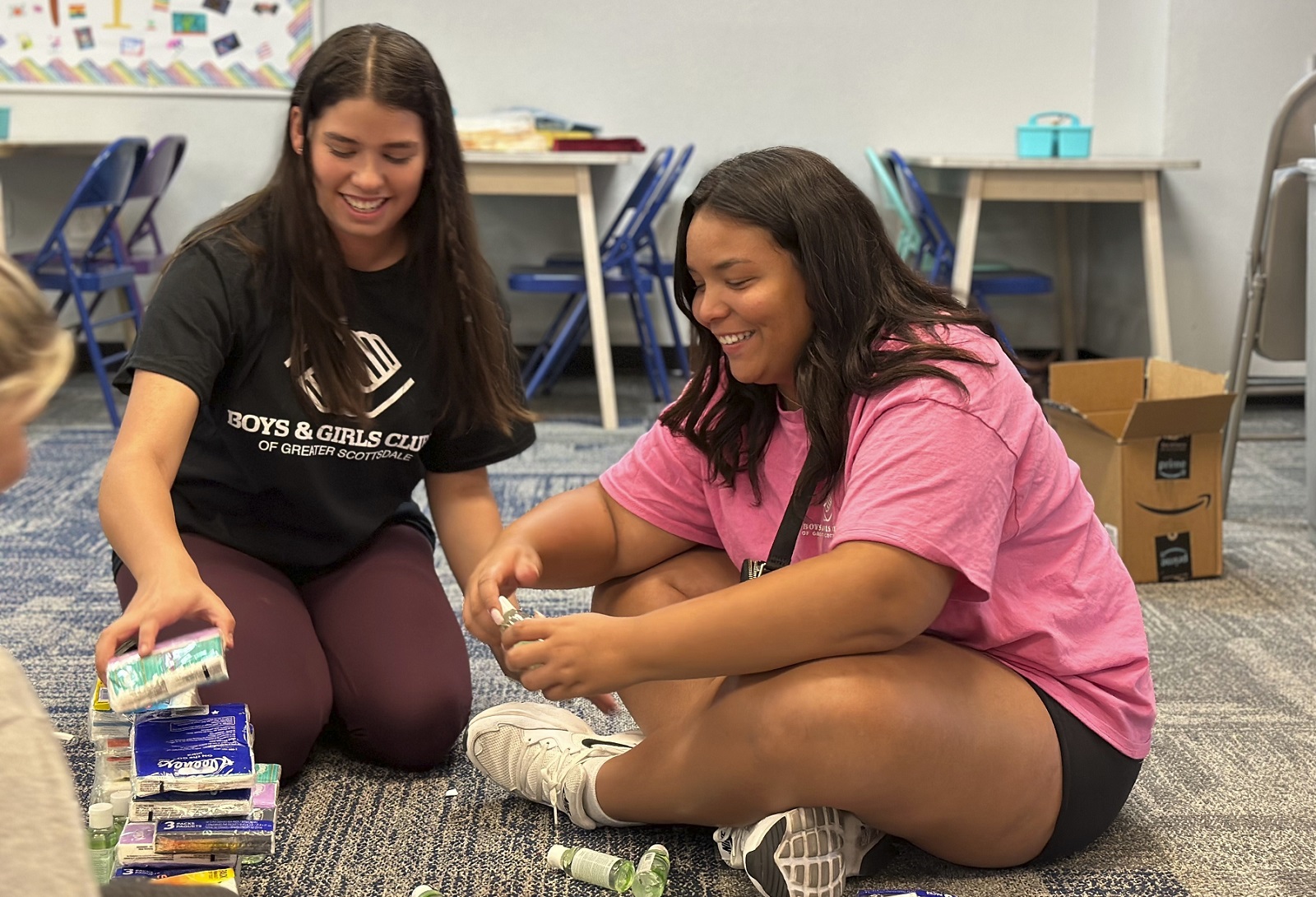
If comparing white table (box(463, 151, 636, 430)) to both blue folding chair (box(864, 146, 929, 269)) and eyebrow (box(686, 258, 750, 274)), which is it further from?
eyebrow (box(686, 258, 750, 274))

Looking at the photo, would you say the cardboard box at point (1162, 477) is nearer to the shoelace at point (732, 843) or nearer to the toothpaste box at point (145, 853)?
the shoelace at point (732, 843)

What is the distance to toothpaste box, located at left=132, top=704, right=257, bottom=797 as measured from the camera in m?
1.27

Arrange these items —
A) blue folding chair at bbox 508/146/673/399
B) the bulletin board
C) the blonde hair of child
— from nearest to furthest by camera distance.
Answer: the blonde hair of child, blue folding chair at bbox 508/146/673/399, the bulletin board

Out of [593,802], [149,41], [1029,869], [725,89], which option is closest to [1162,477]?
[1029,869]

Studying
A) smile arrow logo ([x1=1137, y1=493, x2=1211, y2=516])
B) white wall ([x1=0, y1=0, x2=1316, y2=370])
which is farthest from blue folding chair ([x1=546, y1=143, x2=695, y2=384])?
smile arrow logo ([x1=1137, y1=493, x2=1211, y2=516])

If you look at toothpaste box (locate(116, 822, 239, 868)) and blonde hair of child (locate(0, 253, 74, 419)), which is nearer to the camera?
blonde hair of child (locate(0, 253, 74, 419))

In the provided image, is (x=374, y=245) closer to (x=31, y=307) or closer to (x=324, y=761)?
(x=324, y=761)

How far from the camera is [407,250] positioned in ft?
5.63

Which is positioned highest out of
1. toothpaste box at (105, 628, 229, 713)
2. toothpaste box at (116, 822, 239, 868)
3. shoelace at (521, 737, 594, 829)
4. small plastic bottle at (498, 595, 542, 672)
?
toothpaste box at (105, 628, 229, 713)

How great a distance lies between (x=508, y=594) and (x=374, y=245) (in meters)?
0.53

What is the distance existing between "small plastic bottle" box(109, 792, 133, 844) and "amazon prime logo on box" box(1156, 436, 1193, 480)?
185 centimetres

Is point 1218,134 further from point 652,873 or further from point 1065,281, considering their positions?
point 652,873

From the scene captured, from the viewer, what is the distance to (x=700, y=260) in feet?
4.31

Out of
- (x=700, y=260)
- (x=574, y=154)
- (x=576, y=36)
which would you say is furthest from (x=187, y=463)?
(x=576, y=36)
